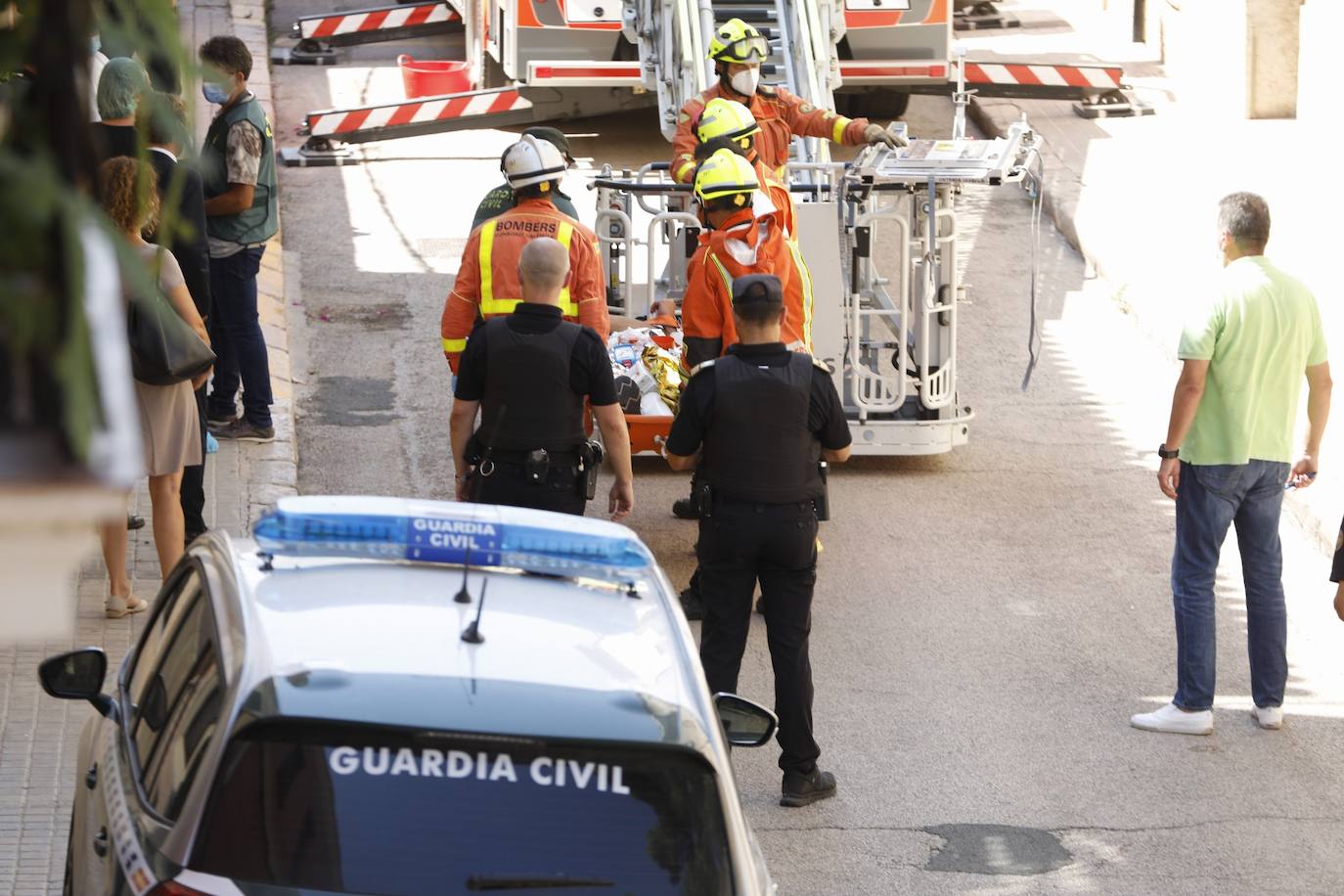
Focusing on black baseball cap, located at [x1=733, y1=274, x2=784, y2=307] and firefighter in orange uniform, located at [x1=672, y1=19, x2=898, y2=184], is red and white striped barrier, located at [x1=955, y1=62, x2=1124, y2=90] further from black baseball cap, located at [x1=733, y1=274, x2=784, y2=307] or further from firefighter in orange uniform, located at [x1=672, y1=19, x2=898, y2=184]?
black baseball cap, located at [x1=733, y1=274, x2=784, y2=307]

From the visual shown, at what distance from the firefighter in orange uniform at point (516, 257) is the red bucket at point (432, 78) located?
11.1 metres

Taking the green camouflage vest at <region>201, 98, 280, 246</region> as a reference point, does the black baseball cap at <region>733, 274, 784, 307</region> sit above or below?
below

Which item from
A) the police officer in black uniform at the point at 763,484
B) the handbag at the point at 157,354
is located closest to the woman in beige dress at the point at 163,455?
the handbag at the point at 157,354

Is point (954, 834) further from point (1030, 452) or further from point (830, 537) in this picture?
point (1030, 452)

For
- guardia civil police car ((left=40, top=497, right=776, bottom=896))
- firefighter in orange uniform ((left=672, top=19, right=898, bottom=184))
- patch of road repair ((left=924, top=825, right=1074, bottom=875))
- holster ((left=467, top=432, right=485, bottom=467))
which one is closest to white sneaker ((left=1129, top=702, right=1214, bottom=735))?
patch of road repair ((left=924, top=825, right=1074, bottom=875))

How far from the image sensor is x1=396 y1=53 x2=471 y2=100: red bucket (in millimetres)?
18766

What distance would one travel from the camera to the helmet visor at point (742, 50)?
1037cm

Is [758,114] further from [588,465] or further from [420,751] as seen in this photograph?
[420,751]

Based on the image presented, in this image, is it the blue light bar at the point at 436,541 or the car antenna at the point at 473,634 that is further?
the blue light bar at the point at 436,541

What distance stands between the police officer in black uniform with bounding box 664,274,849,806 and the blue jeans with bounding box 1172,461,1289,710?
157 cm

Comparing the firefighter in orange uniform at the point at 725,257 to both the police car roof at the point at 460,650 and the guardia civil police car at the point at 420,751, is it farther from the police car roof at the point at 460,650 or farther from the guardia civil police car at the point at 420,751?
the guardia civil police car at the point at 420,751

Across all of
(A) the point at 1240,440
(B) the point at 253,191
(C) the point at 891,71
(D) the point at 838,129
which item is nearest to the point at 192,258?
(B) the point at 253,191

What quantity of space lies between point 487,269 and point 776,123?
11.8 ft

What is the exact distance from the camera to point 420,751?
3.51m
